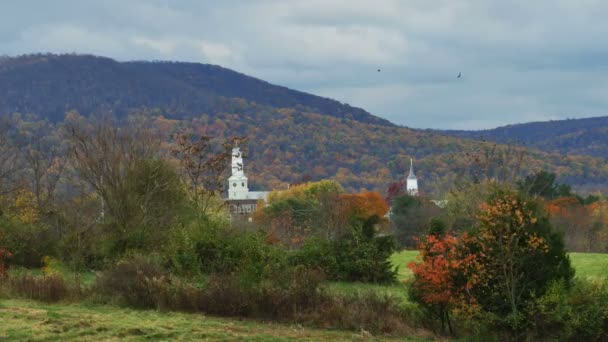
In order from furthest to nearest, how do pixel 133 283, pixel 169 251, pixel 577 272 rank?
pixel 577 272, pixel 169 251, pixel 133 283

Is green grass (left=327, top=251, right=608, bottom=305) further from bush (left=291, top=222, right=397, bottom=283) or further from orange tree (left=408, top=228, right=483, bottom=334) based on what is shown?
orange tree (left=408, top=228, right=483, bottom=334)

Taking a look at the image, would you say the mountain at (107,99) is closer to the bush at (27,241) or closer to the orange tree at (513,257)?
the bush at (27,241)

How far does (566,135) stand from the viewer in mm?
176375

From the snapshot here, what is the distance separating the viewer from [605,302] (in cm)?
1552

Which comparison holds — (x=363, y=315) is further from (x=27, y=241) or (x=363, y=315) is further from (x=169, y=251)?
(x=27, y=241)

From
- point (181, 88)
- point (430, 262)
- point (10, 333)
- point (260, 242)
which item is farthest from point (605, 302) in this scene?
point (181, 88)

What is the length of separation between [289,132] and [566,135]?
67935 mm

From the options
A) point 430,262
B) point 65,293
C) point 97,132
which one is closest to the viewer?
point 430,262

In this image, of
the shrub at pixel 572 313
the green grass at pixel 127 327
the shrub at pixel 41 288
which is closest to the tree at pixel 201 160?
the shrub at pixel 41 288

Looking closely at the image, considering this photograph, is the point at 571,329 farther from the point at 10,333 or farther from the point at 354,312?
the point at 10,333

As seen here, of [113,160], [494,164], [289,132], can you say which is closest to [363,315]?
[113,160]

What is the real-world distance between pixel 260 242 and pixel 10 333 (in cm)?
991

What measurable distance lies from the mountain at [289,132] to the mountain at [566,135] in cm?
2182

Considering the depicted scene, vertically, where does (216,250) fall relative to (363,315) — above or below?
above
